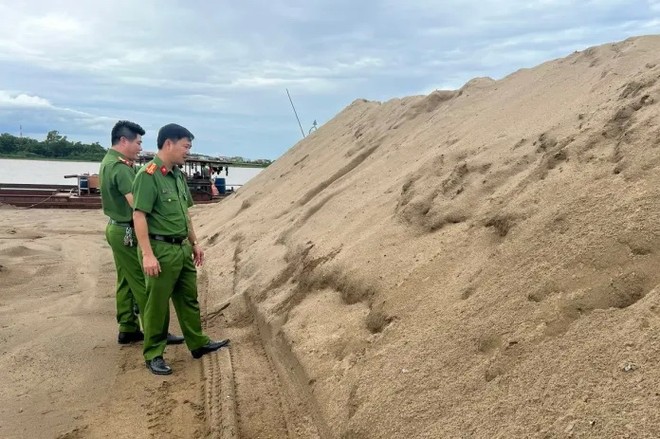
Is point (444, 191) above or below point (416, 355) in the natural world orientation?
above

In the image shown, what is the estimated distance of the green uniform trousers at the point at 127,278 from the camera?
4176 mm

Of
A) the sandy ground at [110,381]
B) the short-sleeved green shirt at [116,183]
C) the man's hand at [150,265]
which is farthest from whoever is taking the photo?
the short-sleeved green shirt at [116,183]

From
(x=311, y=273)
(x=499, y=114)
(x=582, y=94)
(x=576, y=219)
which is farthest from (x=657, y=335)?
(x=499, y=114)

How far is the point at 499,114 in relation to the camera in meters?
5.88

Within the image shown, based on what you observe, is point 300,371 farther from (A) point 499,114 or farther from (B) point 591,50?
(B) point 591,50

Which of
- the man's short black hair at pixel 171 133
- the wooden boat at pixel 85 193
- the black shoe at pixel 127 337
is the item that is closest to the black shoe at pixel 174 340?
the black shoe at pixel 127 337

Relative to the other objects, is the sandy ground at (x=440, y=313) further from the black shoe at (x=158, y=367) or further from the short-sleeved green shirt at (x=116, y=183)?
the short-sleeved green shirt at (x=116, y=183)

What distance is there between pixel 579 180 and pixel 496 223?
50cm

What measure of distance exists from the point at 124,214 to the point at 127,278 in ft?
1.61

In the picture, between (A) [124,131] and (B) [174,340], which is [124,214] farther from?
(B) [174,340]

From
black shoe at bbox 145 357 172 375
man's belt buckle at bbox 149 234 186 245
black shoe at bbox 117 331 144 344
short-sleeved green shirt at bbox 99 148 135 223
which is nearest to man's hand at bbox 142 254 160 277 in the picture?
man's belt buckle at bbox 149 234 186 245

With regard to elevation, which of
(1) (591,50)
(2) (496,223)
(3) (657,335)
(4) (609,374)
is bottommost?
(4) (609,374)

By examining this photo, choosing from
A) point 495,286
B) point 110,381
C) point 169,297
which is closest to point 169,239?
point 169,297

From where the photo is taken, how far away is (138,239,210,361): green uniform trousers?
12.0 feet
